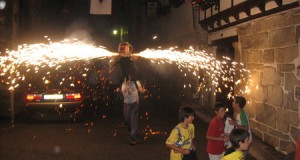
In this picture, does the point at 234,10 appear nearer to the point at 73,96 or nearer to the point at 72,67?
the point at 73,96

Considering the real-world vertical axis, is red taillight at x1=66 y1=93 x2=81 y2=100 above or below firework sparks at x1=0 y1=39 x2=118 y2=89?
below

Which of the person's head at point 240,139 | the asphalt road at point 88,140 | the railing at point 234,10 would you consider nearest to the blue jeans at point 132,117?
the asphalt road at point 88,140

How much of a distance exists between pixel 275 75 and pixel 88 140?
526cm

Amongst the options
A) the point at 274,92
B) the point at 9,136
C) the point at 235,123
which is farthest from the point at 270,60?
the point at 9,136

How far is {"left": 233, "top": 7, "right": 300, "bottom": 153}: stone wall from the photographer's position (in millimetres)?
8188

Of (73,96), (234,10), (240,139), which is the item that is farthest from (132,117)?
(240,139)

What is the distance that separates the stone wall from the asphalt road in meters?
1.78

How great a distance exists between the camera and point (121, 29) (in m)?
44.8

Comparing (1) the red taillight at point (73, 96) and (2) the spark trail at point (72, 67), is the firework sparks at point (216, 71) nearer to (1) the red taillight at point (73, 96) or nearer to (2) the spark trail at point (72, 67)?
(2) the spark trail at point (72, 67)

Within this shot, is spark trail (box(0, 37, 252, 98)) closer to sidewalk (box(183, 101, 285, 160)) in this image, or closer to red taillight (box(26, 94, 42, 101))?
red taillight (box(26, 94, 42, 101))

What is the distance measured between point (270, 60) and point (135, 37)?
34.2 metres

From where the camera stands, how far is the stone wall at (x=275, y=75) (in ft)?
26.9

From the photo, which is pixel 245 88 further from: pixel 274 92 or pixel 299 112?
pixel 299 112

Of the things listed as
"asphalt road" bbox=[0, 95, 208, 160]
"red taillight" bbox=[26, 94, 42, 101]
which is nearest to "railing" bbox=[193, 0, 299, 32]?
"asphalt road" bbox=[0, 95, 208, 160]
